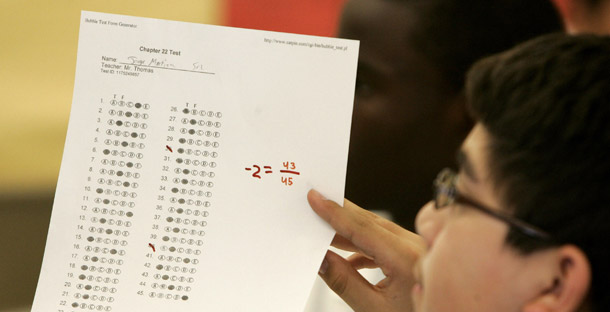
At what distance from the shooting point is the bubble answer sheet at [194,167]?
818 millimetres

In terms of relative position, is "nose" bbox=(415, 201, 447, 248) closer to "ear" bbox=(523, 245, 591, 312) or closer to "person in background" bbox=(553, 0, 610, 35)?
"ear" bbox=(523, 245, 591, 312)

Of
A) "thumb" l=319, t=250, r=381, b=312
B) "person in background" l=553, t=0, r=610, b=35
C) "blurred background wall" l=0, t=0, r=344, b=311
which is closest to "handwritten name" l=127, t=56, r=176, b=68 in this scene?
"thumb" l=319, t=250, r=381, b=312

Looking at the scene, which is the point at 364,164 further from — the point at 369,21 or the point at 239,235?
the point at 239,235

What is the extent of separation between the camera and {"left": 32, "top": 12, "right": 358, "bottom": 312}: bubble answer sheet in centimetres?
82

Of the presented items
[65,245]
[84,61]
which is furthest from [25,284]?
[84,61]

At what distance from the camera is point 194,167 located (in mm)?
828

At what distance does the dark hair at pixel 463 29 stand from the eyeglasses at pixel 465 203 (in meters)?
0.59

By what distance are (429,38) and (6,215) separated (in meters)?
1.01

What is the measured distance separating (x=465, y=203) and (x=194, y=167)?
36 cm

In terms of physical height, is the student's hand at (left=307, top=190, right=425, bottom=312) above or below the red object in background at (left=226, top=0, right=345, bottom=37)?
below

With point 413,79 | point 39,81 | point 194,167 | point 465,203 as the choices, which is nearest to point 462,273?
point 465,203

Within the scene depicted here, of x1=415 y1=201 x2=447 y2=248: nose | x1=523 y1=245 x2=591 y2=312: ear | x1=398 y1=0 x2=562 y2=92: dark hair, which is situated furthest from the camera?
x1=398 y1=0 x2=562 y2=92: dark hair

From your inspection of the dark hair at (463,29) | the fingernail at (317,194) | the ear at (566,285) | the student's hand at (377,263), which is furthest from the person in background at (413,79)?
the ear at (566,285)

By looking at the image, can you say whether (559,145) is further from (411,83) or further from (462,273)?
(411,83)
